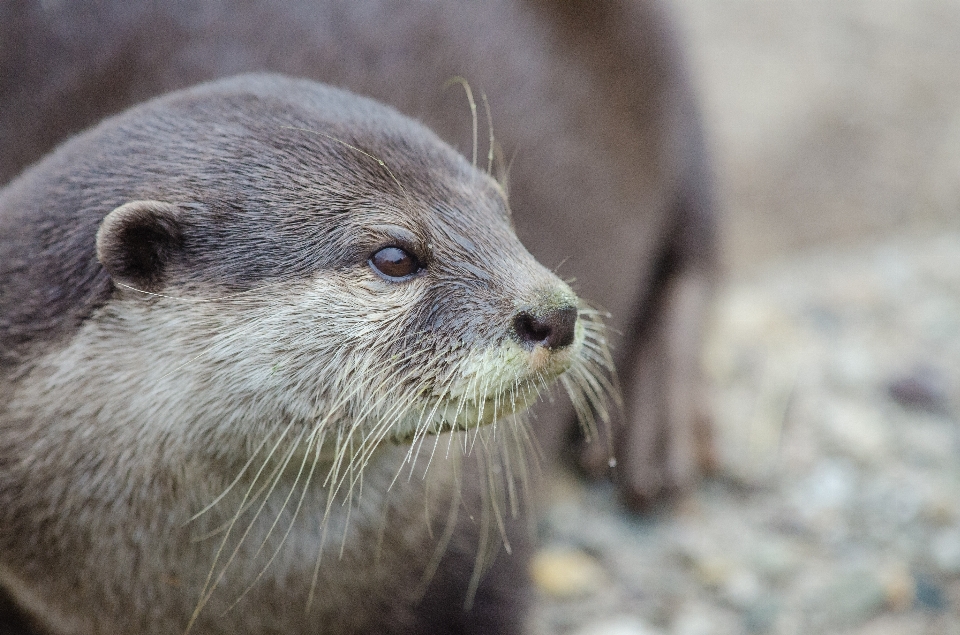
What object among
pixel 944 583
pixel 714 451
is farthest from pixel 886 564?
pixel 714 451

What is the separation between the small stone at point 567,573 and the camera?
230cm

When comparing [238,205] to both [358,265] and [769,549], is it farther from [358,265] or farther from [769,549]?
[769,549]

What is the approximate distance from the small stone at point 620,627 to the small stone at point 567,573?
0.11 m

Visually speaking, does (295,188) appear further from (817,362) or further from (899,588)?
(817,362)

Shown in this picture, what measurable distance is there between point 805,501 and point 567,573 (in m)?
0.66

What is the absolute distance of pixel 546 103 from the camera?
7.54 ft

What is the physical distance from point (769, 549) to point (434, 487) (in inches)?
43.8

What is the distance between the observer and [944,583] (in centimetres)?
219

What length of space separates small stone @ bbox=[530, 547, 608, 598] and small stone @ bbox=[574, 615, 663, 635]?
0.11m

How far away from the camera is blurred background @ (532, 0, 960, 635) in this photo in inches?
88.7

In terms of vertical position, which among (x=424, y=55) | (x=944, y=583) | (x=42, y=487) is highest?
(x=424, y=55)

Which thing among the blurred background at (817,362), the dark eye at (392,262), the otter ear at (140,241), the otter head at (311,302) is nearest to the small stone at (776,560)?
the blurred background at (817,362)

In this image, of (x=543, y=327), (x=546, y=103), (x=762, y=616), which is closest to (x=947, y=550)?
(x=762, y=616)

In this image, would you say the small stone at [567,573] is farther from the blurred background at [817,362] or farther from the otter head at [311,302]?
the otter head at [311,302]
